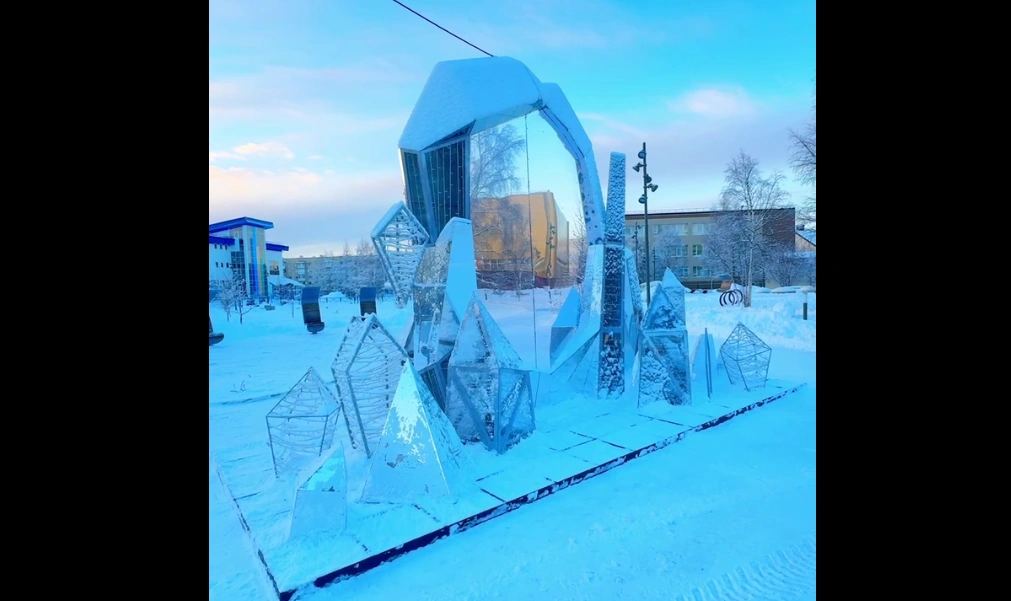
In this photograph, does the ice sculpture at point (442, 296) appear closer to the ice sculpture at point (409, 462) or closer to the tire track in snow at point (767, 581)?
the ice sculpture at point (409, 462)

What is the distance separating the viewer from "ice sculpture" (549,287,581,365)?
6.53 meters

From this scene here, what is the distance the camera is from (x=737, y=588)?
2.61m

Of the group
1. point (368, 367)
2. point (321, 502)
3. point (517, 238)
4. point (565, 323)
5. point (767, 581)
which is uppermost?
point (517, 238)

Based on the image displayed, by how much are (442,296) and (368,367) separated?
1.20m

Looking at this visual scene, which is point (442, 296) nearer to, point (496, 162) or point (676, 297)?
point (496, 162)

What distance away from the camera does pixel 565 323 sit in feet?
21.6

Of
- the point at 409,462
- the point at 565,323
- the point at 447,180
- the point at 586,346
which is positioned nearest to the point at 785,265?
the point at 565,323

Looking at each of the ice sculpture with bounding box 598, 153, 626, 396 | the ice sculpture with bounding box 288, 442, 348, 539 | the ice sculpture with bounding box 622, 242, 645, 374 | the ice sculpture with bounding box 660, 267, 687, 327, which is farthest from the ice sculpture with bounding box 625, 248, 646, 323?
the ice sculpture with bounding box 288, 442, 348, 539

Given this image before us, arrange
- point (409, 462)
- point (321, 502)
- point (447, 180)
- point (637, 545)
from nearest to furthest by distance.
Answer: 1. point (637, 545)
2. point (321, 502)
3. point (409, 462)
4. point (447, 180)

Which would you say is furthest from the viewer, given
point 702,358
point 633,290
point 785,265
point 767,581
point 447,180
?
point 785,265

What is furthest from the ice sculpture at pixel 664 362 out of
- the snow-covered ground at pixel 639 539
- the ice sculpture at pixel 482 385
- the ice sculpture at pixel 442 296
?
the ice sculpture at pixel 442 296

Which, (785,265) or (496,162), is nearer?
(496,162)
